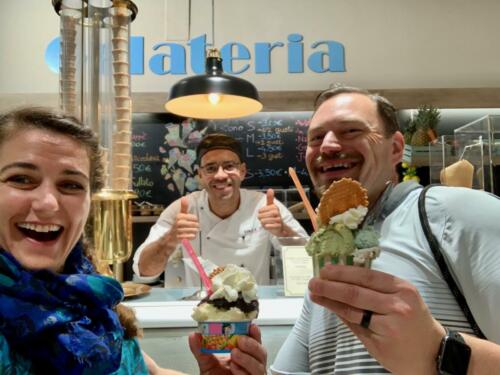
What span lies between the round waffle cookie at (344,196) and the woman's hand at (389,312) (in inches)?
8.4

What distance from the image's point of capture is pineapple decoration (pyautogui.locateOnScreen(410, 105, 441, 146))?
4.51m

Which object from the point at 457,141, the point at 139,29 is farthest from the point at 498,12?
the point at 139,29

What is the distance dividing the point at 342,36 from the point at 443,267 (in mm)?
4247

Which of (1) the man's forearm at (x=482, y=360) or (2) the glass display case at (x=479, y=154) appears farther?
(2) the glass display case at (x=479, y=154)

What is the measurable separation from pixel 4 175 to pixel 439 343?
41.6 inches

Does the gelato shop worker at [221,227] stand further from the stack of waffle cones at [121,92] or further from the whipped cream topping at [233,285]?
the whipped cream topping at [233,285]

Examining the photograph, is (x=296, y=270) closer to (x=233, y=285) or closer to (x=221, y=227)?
(x=233, y=285)

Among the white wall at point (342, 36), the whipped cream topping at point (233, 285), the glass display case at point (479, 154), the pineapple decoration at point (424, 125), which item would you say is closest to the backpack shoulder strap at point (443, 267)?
the whipped cream topping at point (233, 285)

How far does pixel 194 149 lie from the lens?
4809 millimetres

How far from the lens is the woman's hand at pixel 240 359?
127 centimetres

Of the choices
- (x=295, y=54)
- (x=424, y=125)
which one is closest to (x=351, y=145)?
(x=424, y=125)

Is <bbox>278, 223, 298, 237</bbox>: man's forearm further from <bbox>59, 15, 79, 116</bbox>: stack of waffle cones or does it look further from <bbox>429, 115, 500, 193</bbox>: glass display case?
<bbox>59, 15, 79, 116</bbox>: stack of waffle cones

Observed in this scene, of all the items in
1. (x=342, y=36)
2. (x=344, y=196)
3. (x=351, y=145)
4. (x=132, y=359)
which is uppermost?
(x=342, y=36)

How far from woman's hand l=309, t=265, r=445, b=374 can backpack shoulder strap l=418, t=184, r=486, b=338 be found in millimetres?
203
